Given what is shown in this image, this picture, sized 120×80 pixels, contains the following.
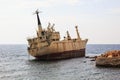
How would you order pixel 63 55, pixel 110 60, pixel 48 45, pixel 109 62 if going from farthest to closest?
pixel 63 55 → pixel 48 45 → pixel 109 62 → pixel 110 60

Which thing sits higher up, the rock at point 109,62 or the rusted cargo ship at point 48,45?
the rusted cargo ship at point 48,45

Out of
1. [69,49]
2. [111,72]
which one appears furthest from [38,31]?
[111,72]


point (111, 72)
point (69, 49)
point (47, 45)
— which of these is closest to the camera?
point (111, 72)

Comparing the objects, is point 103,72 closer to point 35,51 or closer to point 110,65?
point 110,65

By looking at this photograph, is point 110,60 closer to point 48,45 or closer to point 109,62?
point 109,62

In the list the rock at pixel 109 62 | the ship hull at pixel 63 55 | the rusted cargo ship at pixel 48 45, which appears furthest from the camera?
the ship hull at pixel 63 55

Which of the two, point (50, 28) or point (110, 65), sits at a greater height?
point (50, 28)

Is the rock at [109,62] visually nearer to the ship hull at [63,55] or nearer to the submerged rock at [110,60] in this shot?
the submerged rock at [110,60]

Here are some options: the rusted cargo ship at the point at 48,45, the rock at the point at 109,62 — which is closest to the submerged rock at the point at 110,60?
the rock at the point at 109,62

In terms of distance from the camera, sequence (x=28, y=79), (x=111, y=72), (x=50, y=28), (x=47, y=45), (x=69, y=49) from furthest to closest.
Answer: (x=69, y=49)
(x=50, y=28)
(x=47, y=45)
(x=111, y=72)
(x=28, y=79)

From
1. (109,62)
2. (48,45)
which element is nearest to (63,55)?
(48,45)

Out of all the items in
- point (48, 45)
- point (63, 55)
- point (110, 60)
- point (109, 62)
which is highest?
point (48, 45)

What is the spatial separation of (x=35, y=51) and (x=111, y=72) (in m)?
30.8

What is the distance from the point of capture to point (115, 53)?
55.1m
